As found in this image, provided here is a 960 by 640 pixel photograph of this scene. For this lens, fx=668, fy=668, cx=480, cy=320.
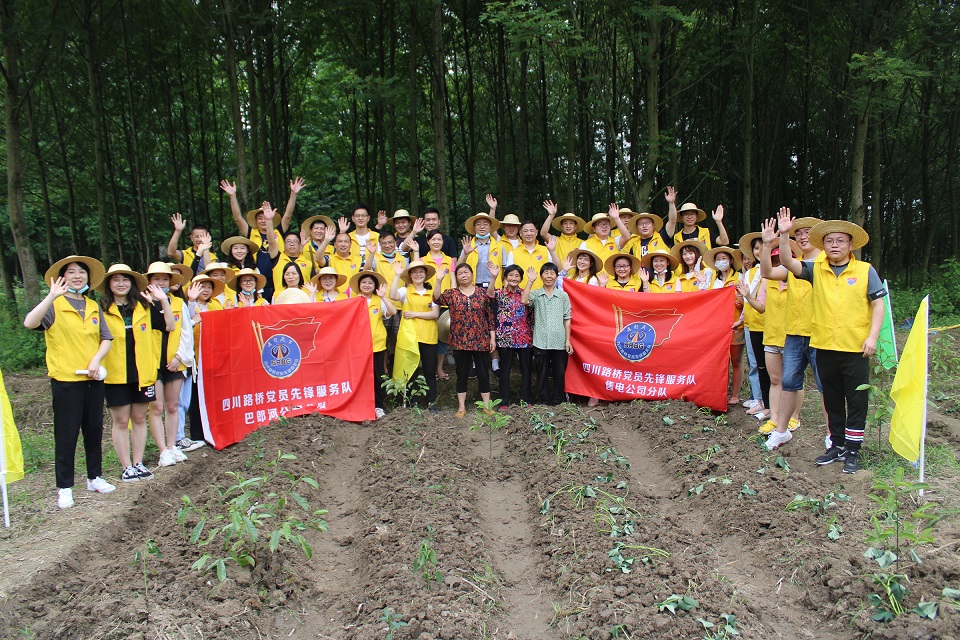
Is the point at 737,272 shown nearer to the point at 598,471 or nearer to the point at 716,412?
the point at 716,412

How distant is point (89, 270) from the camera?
20.5 ft

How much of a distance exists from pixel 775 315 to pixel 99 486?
706 cm

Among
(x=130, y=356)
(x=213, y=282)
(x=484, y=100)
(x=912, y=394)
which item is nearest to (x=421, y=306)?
(x=213, y=282)

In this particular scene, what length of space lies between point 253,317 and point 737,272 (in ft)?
20.2

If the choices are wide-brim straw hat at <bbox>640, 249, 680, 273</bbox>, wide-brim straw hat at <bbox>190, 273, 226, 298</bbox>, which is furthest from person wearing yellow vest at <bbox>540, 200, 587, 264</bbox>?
wide-brim straw hat at <bbox>190, 273, 226, 298</bbox>

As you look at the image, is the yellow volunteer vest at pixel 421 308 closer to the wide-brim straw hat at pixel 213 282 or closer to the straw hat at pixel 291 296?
the straw hat at pixel 291 296

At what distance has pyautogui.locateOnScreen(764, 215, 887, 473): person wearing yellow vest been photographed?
19.5ft

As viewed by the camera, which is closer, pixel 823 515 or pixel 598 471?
pixel 823 515

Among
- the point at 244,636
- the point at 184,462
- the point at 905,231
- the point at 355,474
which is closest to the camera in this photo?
the point at 244,636

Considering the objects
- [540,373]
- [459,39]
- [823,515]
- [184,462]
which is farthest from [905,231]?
[184,462]

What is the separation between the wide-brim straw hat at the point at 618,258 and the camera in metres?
8.88

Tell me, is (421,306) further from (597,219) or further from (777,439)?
(777,439)

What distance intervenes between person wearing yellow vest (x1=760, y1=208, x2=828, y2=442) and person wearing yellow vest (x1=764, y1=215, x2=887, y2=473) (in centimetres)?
44

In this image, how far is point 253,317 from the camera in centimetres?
802
